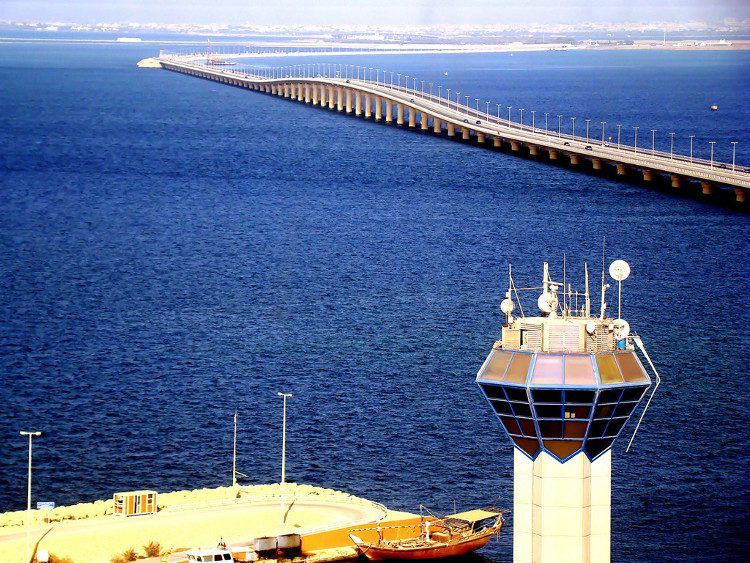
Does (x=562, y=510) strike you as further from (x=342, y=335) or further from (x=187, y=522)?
(x=342, y=335)

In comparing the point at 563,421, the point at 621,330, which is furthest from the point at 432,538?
the point at 563,421

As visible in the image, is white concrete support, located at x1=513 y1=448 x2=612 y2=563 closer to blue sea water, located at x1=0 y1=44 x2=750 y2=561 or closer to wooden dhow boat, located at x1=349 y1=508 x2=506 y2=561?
wooden dhow boat, located at x1=349 y1=508 x2=506 y2=561

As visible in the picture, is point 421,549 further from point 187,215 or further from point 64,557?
point 187,215

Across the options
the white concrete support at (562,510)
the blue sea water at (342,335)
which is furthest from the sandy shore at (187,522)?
the white concrete support at (562,510)

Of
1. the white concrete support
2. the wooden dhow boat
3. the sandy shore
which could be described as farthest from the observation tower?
the sandy shore

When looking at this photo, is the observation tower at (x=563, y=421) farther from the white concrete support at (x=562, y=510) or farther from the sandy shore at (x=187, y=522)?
the sandy shore at (x=187, y=522)

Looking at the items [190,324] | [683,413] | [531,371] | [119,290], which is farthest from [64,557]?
[119,290]
